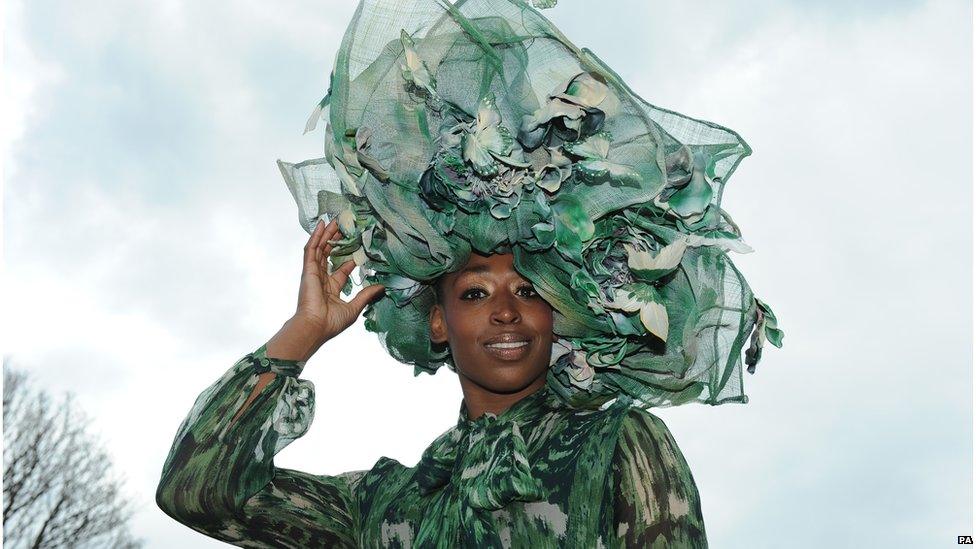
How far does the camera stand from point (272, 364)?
3.02 m

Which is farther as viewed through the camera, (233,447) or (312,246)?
(312,246)

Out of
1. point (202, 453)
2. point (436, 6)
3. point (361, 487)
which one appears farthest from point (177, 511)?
point (436, 6)

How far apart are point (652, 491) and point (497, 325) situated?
0.59 m

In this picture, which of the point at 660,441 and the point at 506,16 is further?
the point at 506,16

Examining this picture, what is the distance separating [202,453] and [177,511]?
0.52ft

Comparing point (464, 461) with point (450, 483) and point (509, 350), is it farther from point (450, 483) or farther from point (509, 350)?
point (509, 350)

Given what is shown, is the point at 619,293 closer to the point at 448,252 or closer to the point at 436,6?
the point at 448,252

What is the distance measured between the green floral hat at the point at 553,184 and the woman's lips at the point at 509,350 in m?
0.14

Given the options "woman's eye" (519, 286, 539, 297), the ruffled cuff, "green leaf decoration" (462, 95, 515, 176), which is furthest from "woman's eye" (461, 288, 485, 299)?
the ruffled cuff

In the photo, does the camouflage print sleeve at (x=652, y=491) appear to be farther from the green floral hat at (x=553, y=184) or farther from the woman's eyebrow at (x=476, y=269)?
the woman's eyebrow at (x=476, y=269)

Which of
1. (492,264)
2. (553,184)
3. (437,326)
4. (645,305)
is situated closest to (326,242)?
(437,326)

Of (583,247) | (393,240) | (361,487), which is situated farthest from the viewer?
(361,487)

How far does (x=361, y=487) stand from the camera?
3.32 meters

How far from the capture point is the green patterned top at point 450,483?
272 cm
